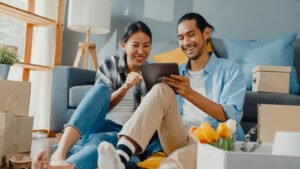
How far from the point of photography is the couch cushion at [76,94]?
2270mm

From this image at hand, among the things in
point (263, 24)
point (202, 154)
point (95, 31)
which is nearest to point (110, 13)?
point (95, 31)

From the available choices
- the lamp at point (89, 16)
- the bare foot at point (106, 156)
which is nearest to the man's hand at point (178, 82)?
the bare foot at point (106, 156)

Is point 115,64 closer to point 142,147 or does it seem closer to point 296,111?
point 142,147

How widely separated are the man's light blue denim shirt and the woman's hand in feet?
0.75

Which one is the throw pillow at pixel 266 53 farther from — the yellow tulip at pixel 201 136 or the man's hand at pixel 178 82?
the yellow tulip at pixel 201 136

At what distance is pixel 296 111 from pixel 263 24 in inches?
55.9

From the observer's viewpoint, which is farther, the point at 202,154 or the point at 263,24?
the point at 263,24

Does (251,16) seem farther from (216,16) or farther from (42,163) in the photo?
(42,163)

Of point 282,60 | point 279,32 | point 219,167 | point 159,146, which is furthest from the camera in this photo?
point 279,32

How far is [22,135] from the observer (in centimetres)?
186

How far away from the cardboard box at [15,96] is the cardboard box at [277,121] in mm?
1214

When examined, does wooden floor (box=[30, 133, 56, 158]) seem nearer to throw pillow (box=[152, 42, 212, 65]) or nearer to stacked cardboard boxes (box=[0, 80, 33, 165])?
stacked cardboard boxes (box=[0, 80, 33, 165])

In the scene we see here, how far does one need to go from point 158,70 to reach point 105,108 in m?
0.29

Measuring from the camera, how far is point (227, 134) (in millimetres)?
859
